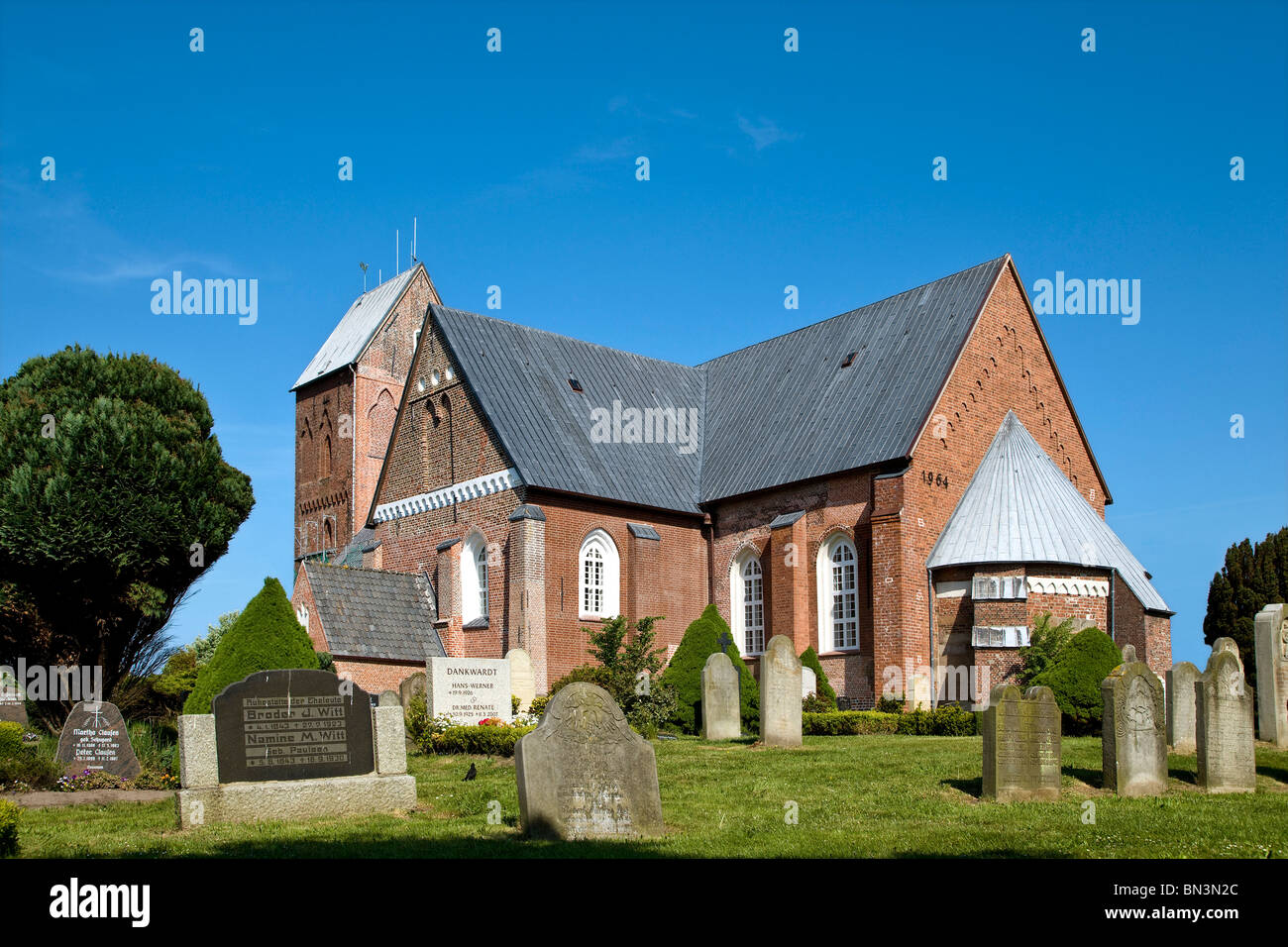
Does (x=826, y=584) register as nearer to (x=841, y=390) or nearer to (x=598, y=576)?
(x=841, y=390)

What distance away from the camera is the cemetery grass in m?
10.4

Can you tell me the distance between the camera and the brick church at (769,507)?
91.3 feet

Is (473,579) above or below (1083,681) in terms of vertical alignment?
above

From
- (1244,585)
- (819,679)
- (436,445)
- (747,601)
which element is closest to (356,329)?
(436,445)

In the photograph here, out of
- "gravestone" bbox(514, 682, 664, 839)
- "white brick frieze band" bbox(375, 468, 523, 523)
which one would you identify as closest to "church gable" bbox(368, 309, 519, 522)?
"white brick frieze band" bbox(375, 468, 523, 523)

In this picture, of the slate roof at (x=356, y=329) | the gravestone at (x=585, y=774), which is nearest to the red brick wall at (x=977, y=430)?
the gravestone at (x=585, y=774)

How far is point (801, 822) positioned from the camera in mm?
12406

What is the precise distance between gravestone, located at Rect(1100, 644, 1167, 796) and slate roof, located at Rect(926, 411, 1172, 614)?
12375 mm

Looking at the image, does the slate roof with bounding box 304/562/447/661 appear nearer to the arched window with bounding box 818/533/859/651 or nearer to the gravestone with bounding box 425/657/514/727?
the gravestone with bounding box 425/657/514/727

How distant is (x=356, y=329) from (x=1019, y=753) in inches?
1628

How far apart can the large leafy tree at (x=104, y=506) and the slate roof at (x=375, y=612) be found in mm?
5524
